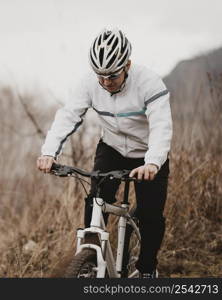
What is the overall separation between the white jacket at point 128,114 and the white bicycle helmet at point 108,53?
8.4 inches

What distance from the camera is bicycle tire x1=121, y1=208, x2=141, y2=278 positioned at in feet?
13.4

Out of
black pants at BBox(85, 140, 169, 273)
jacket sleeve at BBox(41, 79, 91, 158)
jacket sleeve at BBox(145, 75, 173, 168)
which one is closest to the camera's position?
jacket sleeve at BBox(145, 75, 173, 168)

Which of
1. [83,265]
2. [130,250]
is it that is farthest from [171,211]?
[83,265]

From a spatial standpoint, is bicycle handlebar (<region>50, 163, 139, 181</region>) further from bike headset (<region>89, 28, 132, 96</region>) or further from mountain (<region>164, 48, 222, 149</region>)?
mountain (<region>164, 48, 222, 149</region>)

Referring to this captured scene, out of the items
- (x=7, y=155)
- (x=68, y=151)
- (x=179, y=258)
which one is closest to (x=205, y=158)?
(x=179, y=258)

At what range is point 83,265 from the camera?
3203 millimetres

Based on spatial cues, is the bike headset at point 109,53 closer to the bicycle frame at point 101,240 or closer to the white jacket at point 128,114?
the white jacket at point 128,114

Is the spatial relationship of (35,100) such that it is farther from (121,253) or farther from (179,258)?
(121,253)

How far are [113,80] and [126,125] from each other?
1.22ft

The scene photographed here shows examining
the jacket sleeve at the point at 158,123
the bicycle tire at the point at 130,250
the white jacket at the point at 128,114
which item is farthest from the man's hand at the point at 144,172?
the bicycle tire at the point at 130,250

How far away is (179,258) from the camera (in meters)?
5.96

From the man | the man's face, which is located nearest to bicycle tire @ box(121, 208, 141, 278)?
the man

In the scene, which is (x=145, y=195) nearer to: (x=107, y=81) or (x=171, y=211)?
(x=107, y=81)

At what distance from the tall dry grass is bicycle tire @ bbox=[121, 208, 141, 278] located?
0.93 metres
